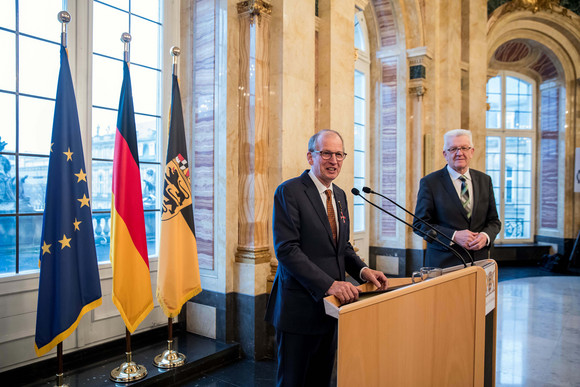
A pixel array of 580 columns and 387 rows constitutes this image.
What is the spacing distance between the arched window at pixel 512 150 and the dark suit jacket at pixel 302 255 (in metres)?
8.46

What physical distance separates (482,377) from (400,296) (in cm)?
66

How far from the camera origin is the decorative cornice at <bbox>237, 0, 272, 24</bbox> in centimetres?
321

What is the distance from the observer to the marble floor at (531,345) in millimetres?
2941

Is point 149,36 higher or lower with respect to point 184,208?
higher

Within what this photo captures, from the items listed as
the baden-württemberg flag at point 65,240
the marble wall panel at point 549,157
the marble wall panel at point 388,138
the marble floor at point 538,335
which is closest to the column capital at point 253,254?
the baden-württemberg flag at point 65,240

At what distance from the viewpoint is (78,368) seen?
2814 mm

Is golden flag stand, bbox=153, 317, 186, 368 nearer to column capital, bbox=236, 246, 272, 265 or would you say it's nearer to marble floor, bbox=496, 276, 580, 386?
column capital, bbox=236, 246, 272, 265

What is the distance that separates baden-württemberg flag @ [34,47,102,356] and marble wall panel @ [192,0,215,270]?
1.02 m

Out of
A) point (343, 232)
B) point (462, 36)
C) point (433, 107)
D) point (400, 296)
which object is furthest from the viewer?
point (462, 36)

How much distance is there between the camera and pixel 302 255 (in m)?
1.82

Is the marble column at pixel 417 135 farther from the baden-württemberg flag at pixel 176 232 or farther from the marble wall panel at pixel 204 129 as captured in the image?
the baden-württemberg flag at pixel 176 232

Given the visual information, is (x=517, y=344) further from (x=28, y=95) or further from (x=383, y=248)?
(x=28, y=95)

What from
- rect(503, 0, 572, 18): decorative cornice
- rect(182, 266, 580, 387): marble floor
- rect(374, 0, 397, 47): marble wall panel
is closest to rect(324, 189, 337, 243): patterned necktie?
rect(182, 266, 580, 387): marble floor

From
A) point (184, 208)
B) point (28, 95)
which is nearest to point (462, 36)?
point (184, 208)
